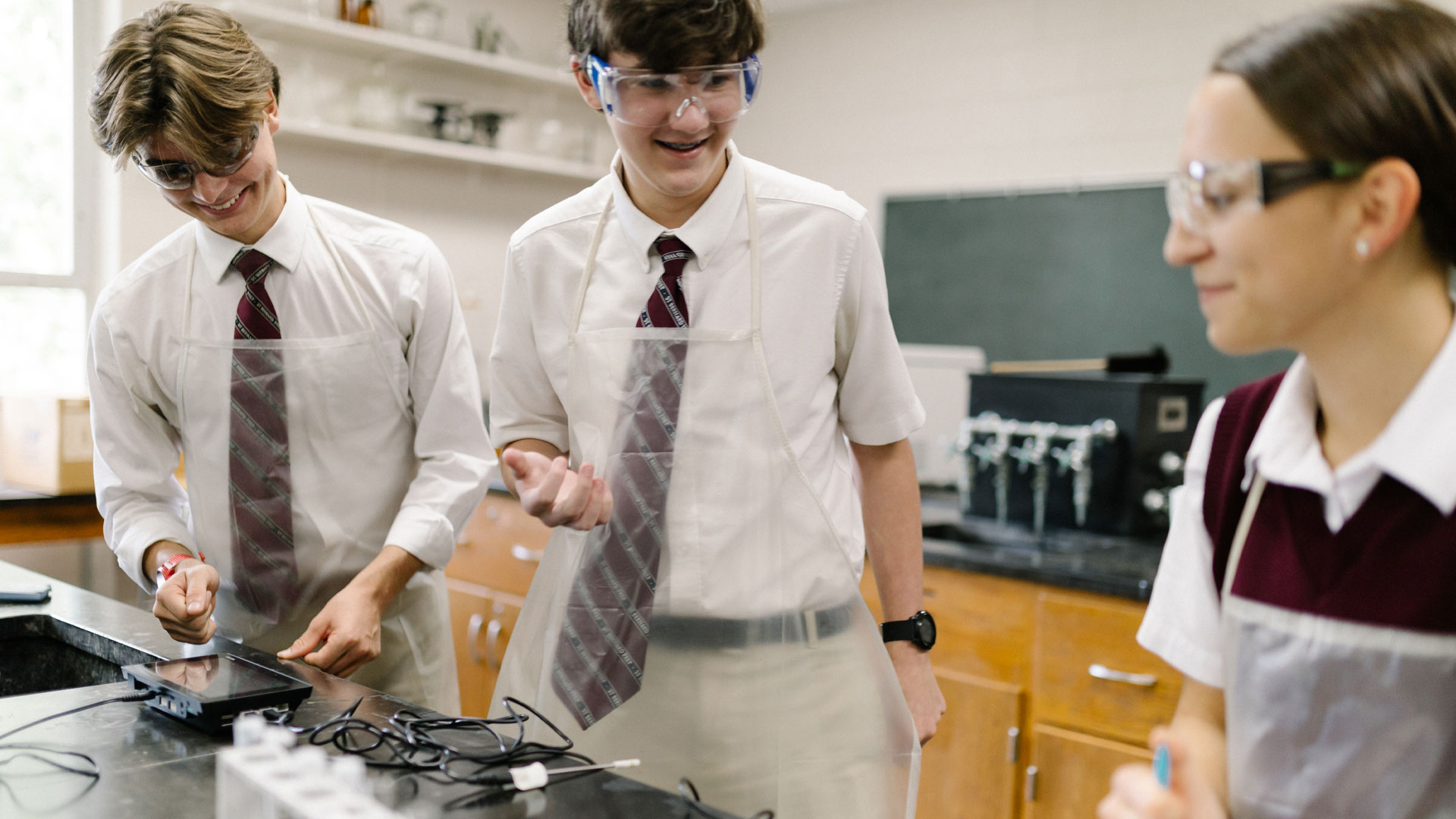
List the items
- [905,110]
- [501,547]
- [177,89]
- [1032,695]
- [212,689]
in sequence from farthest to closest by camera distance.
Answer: [905,110]
[501,547]
[1032,695]
[177,89]
[212,689]

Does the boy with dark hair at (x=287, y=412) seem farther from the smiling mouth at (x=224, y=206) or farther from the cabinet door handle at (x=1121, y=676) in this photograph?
the cabinet door handle at (x=1121, y=676)

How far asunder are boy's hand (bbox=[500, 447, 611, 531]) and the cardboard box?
258cm

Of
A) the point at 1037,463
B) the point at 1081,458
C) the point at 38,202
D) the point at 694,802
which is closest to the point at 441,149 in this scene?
the point at 38,202

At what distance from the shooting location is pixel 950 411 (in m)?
3.17

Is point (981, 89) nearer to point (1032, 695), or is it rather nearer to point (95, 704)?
point (1032, 695)

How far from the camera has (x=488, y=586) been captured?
3.64m

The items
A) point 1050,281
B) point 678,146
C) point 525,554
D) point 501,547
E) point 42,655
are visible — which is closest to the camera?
point 678,146

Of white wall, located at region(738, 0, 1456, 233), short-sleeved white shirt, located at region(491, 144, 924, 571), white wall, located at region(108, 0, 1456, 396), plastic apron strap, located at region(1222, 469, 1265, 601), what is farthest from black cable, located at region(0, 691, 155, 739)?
white wall, located at region(738, 0, 1456, 233)

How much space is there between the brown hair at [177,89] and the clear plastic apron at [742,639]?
1.89ft

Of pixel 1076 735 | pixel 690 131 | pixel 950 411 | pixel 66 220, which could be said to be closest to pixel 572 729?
pixel 690 131

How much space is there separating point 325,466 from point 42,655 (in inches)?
17.9

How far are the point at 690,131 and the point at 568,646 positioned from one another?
24.5 inches

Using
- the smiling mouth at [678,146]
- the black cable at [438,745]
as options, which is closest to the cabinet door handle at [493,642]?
the black cable at [438,745]

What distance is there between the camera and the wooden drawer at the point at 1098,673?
222 cm
